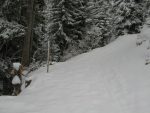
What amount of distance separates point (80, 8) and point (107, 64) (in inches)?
509

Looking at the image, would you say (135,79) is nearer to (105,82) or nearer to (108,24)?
(105,82)

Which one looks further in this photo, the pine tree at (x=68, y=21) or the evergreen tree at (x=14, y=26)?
the pine tree at (x=68, y=21)

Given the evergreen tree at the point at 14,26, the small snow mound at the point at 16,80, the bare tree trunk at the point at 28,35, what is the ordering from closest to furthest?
the small snow mound at the point at 16,80 < the evergreen tree at the point at 14,26 < the bare tree trunk at the point at 28,35

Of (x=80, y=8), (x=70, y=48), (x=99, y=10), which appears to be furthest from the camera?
(x=99, y=10)

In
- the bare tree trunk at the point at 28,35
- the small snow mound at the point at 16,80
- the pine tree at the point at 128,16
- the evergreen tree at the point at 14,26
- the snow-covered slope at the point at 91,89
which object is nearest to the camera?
the snow-covered slope at the point at 91,89

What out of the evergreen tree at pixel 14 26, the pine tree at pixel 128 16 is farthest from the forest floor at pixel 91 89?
the pine tree at pixel 128 16

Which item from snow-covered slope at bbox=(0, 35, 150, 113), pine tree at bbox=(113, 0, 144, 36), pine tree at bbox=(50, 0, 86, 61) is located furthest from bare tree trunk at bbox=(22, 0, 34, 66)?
pine tree at bbox=(113, 0, 144, 36)

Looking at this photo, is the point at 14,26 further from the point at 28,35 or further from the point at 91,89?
the point at 91,89

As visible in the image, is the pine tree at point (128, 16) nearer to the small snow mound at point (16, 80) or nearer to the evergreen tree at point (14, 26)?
the evergreen tree at point (14, 26)

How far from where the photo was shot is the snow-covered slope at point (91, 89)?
8.88 metres

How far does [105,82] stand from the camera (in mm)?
11609

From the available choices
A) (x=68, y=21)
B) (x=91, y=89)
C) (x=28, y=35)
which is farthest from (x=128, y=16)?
(x=91, y=89)

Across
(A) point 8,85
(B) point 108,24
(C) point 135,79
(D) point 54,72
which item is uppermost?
(C) point 135,79

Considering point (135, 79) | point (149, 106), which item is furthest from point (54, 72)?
point (149, 106)
